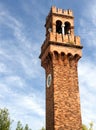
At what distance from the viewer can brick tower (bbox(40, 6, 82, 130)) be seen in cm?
2597

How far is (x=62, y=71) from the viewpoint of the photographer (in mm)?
27875

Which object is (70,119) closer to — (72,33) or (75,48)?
(75,48)

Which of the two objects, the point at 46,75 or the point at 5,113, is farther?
the point at 5,113

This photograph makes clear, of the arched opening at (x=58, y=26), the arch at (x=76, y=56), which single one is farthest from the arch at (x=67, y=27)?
the arch at (x=76, y=56)

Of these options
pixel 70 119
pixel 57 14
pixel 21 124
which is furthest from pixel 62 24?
pixel 21 124

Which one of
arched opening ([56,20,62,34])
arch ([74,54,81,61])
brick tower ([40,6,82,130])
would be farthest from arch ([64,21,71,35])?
arch ([74,54,81,61])

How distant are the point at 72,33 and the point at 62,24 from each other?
1.44 meters

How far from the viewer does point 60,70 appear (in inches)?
1097

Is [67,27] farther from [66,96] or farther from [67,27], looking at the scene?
[66,96]

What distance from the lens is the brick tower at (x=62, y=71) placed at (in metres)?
26.0

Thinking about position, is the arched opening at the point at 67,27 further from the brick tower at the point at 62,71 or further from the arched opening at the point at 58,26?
the arched opening at the point at 58,26

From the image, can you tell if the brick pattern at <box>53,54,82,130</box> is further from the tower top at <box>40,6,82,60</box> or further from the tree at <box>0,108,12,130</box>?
the tree at <box>0,108,12,130</box>

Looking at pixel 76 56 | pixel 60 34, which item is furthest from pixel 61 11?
pixel 76 56

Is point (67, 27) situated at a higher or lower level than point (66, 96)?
higher
